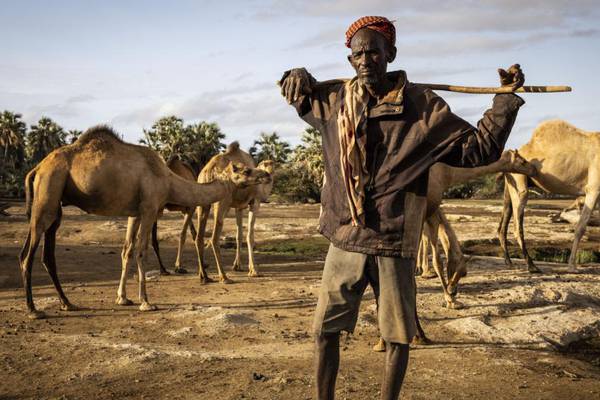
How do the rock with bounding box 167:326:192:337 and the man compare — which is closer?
the man

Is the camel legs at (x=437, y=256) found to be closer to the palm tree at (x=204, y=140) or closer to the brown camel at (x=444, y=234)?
the brown camel at (x=444, y=234)

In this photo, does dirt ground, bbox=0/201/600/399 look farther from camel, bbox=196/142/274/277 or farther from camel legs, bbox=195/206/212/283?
camel, bbox=196/142/274/277

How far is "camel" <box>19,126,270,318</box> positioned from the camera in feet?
28.6

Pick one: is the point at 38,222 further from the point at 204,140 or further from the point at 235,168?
the point at 204,140

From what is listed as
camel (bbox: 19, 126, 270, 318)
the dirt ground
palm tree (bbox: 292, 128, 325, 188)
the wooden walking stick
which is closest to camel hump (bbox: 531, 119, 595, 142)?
the dirt ground

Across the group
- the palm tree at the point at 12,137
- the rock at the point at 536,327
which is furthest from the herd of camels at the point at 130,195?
the palm tree at the point at 12,137

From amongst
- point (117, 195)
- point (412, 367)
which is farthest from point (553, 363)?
point (117, 195)

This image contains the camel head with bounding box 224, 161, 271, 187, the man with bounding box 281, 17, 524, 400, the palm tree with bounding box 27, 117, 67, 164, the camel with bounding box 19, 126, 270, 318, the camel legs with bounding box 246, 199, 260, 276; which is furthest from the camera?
the palm tree with bounding box 27, 117, 67, 164

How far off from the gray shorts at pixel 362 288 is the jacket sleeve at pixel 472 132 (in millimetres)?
668

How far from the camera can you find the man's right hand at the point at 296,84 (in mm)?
4293

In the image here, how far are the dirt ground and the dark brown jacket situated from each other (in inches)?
80.1

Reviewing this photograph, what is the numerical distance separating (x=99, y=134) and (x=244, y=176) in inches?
103

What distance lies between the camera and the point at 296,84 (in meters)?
4.29

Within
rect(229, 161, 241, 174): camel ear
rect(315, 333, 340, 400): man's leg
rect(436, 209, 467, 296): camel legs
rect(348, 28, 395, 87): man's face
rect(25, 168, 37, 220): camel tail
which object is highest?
rect(348, 28, 395, 87): man's face
